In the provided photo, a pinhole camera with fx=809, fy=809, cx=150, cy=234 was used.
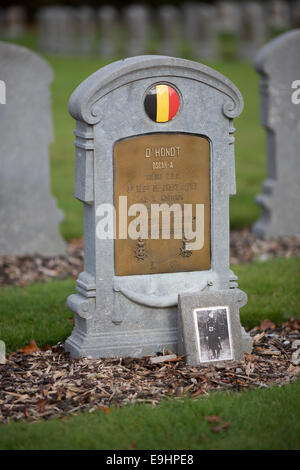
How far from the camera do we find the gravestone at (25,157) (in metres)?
9.03

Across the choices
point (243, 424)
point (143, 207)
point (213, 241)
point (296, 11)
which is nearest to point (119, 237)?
point (143, 207)

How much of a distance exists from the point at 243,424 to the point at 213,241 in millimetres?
1844

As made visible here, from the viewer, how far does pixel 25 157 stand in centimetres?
918

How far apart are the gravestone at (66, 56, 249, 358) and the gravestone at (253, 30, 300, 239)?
381 centimetres

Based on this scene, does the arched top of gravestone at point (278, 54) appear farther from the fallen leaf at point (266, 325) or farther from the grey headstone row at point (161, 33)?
the grey headstone row at point (161, 33)

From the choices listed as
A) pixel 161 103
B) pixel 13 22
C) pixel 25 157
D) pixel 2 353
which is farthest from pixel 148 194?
pixel 13 22

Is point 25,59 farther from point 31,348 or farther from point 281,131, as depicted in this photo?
point 31,348

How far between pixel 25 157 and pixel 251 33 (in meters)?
19.6

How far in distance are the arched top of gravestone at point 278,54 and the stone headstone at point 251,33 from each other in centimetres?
1738

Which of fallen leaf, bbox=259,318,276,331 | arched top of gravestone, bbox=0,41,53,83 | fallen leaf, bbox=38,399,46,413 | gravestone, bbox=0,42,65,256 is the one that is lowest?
fallen leaf, bbox=38,399,46,413

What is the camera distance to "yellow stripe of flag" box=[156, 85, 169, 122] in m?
6.10

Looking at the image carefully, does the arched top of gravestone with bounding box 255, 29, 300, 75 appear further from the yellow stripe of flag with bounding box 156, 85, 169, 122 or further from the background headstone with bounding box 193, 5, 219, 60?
the background headstone with bounding box 193, 5, 219, 60

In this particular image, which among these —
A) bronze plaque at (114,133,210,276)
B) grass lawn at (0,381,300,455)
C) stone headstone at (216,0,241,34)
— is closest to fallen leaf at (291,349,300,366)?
grass lawn at (0,381,300,455)

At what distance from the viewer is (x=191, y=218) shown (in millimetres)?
6402
